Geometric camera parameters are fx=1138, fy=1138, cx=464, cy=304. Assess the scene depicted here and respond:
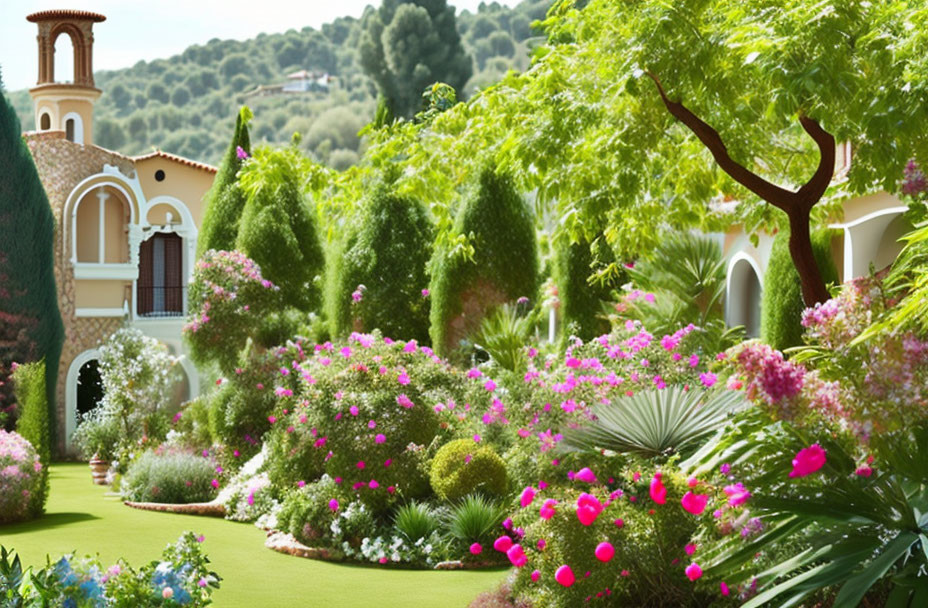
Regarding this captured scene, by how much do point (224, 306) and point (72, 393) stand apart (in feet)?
26.1

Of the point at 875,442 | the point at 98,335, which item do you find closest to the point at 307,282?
the point at 98,335

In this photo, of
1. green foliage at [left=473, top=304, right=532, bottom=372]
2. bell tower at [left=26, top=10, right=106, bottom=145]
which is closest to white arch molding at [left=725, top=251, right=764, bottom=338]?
green foliage at [left=473, top=304, right=532, bottom=372]

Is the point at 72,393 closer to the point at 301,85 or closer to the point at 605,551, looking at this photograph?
the point at 605,551

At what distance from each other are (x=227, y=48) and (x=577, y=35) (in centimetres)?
6806

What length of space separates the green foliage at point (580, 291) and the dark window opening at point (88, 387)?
516 inches

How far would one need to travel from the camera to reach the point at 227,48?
251ft

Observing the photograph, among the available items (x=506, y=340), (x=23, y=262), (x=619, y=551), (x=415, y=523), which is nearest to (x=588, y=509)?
(x=619, y=551)

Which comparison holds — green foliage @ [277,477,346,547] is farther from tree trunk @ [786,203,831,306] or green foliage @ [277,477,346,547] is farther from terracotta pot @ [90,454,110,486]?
terracotta pot @ [90,454,110,486]

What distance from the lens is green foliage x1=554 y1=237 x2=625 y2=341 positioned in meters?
17.9

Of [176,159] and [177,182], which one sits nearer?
[176,159]

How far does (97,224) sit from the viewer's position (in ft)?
87.2

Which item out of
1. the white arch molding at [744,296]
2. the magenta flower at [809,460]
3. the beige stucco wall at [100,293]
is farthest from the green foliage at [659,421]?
the beige stucco wall at [100,293]

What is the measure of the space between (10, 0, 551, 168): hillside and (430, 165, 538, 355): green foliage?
39.5m

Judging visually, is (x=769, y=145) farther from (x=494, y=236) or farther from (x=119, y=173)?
(x=119, y=173)
